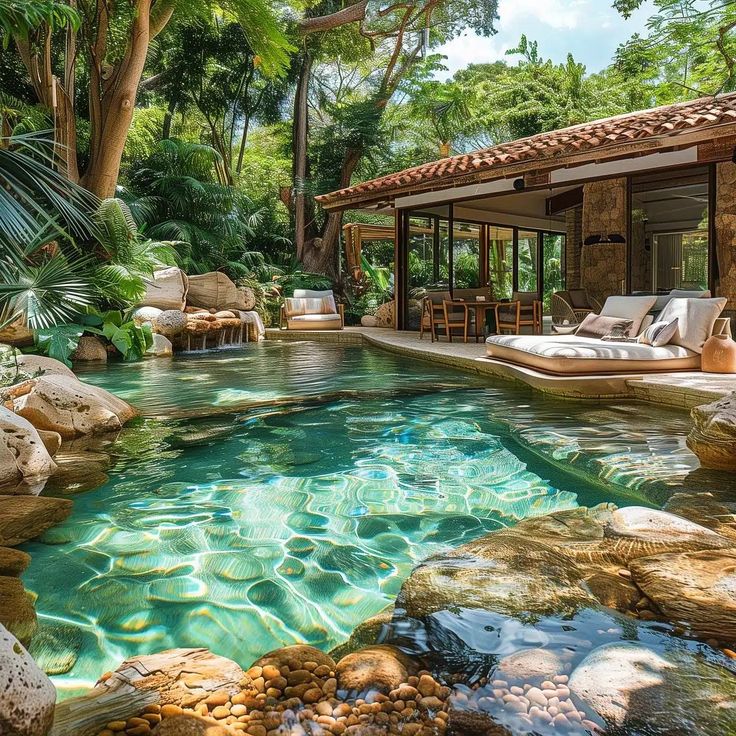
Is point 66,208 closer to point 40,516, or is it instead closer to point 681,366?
point 40,516

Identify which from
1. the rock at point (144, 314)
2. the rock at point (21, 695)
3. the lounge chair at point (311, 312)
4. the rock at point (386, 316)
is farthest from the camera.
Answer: the rock at point (386, 316)

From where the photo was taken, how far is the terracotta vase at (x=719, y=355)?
6496 millimetres

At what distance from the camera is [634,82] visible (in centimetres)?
1916

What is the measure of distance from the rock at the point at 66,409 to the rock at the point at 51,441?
1.33ft

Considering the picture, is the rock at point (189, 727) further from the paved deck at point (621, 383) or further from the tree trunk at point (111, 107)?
the tree trunk at point (111, 107)

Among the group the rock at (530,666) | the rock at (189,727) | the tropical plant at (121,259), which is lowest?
the rock at (530,666)

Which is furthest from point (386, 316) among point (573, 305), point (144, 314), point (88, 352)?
point (88, 352)

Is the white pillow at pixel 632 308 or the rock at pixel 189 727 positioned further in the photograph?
the white pillow at pixel 632 308

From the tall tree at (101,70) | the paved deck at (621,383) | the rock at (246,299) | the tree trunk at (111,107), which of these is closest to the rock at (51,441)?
the paved deck at (621,383)

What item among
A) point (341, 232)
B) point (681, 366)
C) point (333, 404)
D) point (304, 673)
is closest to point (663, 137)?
point (681, 366)

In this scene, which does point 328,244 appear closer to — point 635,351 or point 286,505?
point 635,351

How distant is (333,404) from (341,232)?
551 inches

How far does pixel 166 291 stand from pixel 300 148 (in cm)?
845

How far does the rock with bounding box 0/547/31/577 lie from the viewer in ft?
9.66
